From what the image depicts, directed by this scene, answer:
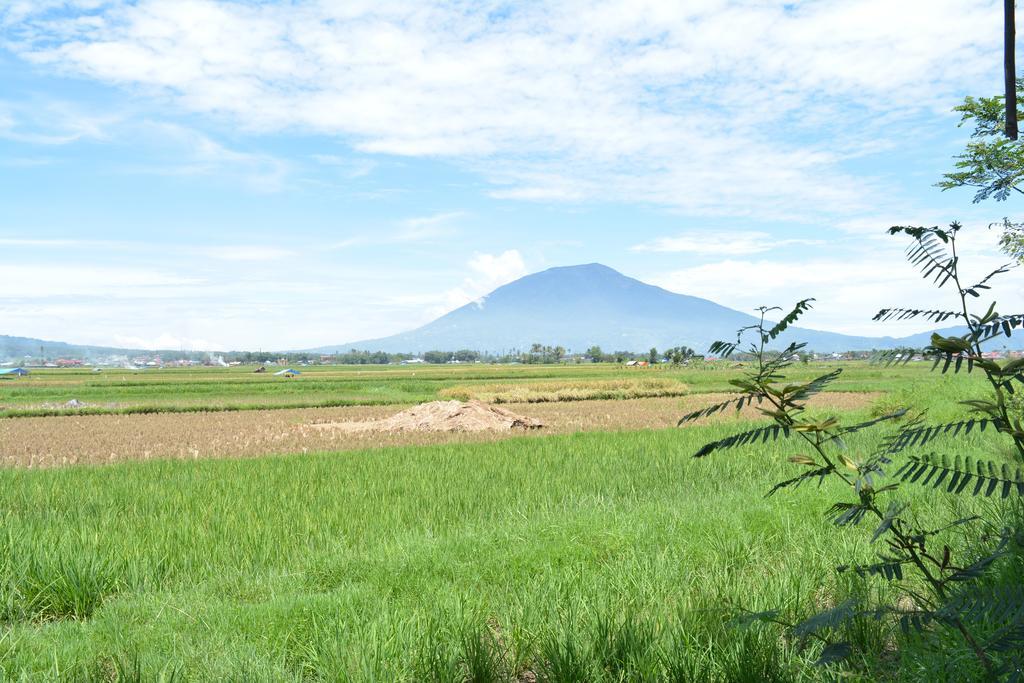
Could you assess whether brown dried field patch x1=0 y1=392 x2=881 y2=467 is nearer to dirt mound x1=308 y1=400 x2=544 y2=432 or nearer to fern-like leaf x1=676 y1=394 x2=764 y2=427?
dirt mound x1=308 y1=400 x2=544 y2=432

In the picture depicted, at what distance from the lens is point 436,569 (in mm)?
5641

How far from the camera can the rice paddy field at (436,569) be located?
11.8 ft

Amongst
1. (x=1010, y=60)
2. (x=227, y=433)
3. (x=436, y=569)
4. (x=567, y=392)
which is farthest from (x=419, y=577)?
(x=567, y=392)

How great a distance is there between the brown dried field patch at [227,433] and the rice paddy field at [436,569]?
4421 mm

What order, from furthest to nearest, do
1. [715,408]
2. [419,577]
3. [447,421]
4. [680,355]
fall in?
[447,421], [419,577], [680,355], [715,408]

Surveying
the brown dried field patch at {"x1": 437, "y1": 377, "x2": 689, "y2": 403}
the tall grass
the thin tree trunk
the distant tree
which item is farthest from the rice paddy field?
the brown dried field patch at {"x1": 437, "y1": 377, "x2": 689, "y2": 403}

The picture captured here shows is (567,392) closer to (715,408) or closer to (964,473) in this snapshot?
(964,473)

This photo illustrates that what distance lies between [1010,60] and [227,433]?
24.5 meters

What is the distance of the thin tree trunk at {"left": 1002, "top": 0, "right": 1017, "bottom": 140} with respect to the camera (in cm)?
276

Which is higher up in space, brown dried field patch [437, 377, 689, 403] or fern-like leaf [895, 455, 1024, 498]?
fern-like leaf [895, 455, 1024, 498]

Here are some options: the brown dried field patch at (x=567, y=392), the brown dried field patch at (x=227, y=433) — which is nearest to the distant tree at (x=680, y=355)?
the brown dried field patch at (x=227, y=433)

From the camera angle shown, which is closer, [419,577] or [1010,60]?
[1010,60]

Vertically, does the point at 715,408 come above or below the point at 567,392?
above

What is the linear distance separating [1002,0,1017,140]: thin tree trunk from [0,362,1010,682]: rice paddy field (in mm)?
1595
